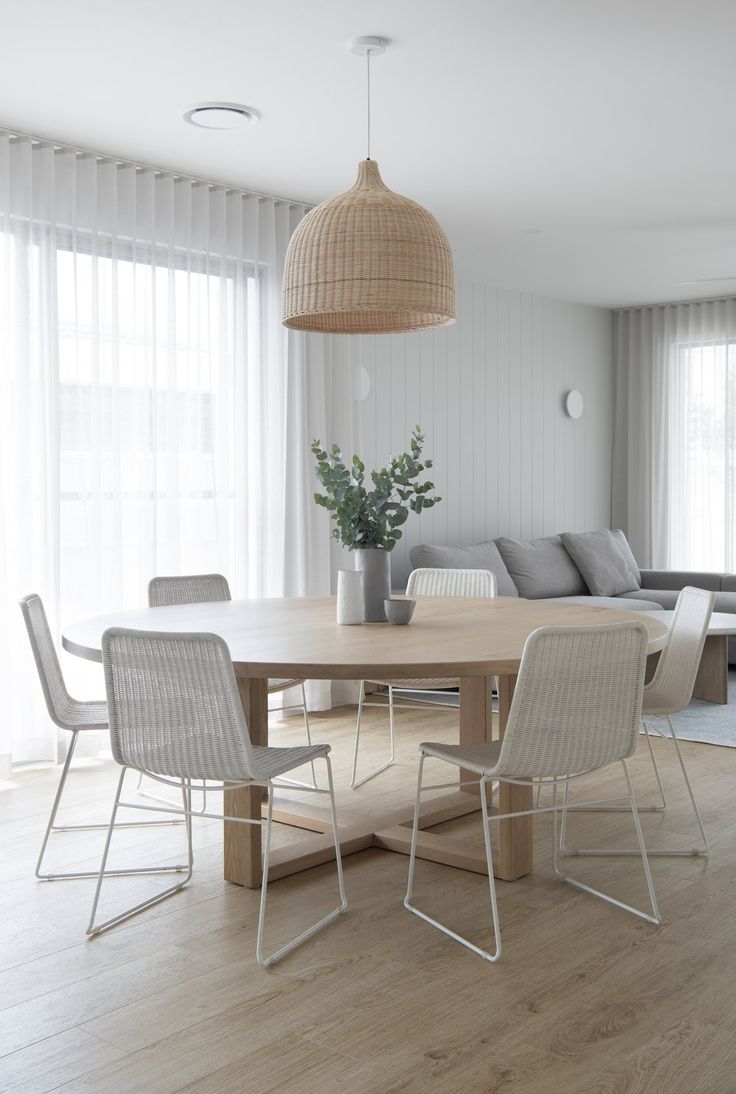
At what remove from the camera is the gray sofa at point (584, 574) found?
265 inches

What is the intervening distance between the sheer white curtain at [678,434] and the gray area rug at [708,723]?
2.55 meters

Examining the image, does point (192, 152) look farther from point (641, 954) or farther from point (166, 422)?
point (641, 954)

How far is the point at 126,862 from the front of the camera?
333cm

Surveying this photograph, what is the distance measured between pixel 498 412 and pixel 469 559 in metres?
1.49

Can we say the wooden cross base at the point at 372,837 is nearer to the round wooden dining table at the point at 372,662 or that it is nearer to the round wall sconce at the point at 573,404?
the round wooden dining table at the point at 372,662

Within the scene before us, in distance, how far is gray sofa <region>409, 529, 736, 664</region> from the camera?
265 inches

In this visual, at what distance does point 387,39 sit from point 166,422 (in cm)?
209

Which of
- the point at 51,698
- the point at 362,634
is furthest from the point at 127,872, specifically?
the point at 362,634

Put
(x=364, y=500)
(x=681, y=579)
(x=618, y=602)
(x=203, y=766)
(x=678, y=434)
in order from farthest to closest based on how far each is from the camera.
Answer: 1. (x=678, y=434)
2. (x=681, y=579)
3. (x=618, y=602)
4. (x=364, y=500)
5. (x=203, y=766)

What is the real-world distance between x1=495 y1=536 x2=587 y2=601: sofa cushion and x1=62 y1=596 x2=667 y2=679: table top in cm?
290

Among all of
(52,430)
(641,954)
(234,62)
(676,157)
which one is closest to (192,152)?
(234,62)

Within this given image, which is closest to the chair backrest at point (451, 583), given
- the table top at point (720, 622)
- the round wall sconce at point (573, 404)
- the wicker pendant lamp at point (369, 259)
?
the table top at point (720, 622)

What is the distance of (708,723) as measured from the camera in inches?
207

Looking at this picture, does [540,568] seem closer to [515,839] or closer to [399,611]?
[399,611]
